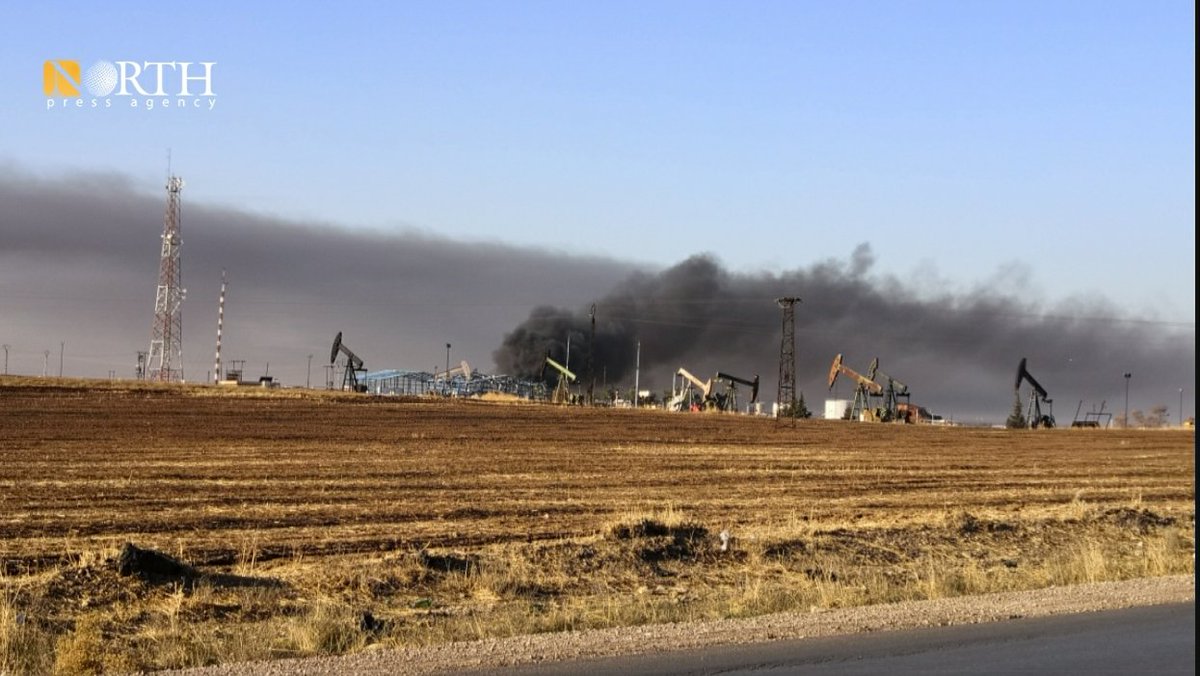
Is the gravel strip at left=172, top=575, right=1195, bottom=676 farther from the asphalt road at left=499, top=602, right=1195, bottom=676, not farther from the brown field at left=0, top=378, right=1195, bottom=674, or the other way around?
the brown field at left=0, top=378, right=1195, bottom=674

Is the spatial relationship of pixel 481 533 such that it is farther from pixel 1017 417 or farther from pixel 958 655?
pixel 1017 417

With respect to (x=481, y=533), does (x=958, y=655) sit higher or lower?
higher

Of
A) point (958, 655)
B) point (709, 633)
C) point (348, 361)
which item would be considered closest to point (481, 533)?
point (709, 633)

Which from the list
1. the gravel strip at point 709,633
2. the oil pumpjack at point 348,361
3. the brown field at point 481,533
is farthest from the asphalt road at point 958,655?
the oil pumpjack at point 348,361

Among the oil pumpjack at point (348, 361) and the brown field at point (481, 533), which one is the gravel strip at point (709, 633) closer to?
the brown field at point (481, 533)

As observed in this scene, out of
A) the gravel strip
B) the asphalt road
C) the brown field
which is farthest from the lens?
the brown field

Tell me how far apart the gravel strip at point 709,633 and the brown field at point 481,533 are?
0.96 m

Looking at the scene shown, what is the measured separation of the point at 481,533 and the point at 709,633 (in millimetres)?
11284

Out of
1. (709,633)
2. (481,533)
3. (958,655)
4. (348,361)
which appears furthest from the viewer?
(348,361)

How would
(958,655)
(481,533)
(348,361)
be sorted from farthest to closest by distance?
(348,361) → (481,533) → (958,655)

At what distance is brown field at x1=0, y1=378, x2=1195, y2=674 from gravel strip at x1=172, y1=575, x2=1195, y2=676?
37.7 inches

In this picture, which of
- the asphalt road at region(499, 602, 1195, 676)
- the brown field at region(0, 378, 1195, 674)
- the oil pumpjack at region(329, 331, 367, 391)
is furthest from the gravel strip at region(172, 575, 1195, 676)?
the oil pumpjack at region(329, 331, 367, 391)

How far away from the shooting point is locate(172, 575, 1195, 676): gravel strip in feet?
35.8

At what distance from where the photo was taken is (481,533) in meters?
23.3
